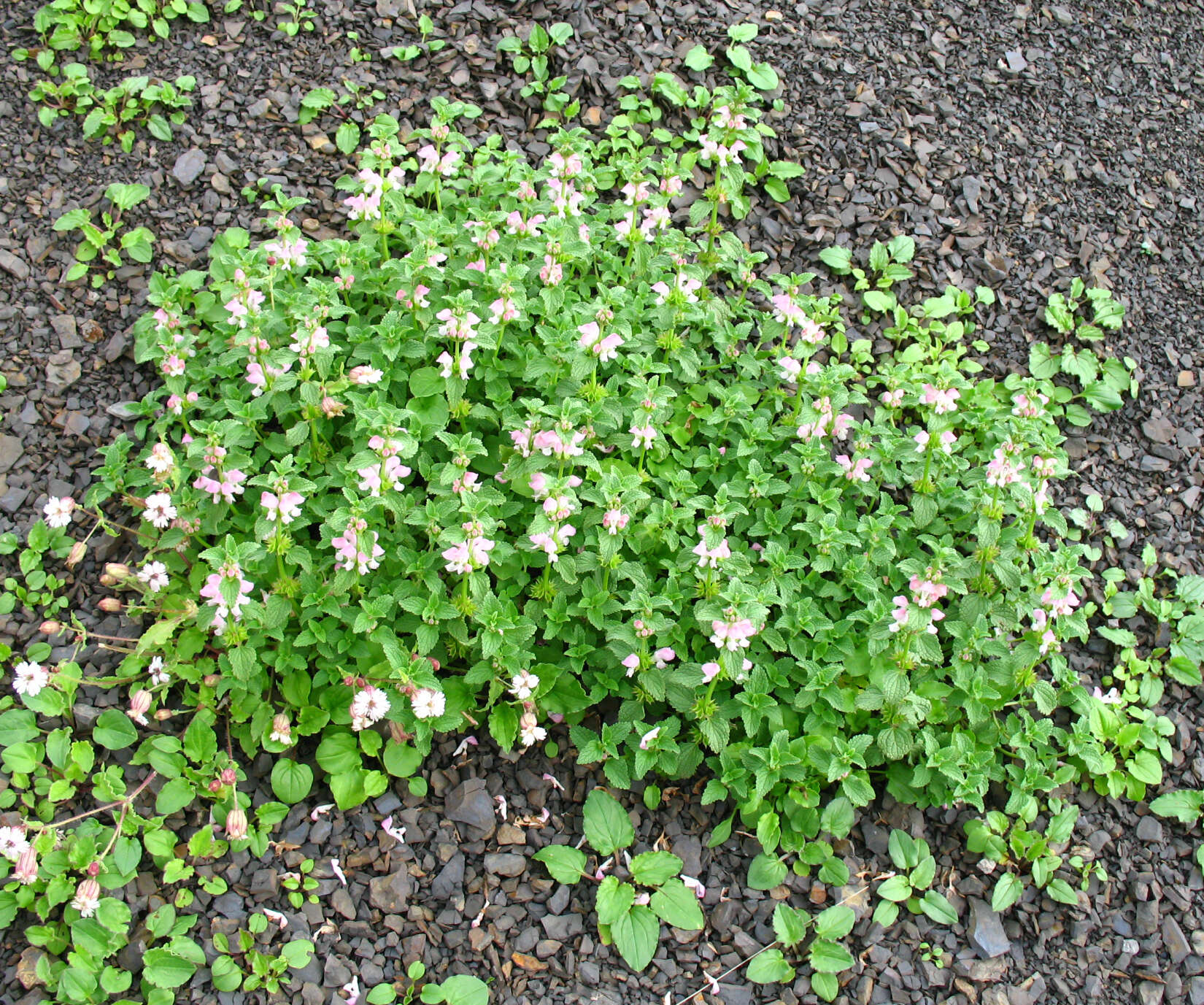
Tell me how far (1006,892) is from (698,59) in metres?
4.07

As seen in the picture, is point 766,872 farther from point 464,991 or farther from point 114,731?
point 114,731

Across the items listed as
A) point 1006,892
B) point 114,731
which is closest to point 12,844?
point 114,731

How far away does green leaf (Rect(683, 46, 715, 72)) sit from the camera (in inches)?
208

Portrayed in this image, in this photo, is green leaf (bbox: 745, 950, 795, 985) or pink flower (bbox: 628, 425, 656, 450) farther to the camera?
pink flower (bbox: 628, 425, 656, 450)

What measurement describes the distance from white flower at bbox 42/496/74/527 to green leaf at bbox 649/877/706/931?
2.46 m

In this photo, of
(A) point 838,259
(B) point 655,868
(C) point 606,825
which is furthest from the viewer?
(A) point 838,259

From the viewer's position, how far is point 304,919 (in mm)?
3287

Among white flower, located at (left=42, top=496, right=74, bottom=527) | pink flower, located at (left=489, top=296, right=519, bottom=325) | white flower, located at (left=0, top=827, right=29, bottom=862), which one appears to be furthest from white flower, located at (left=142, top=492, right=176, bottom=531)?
pink flower, located at (left=489, top=296, right=519, bottom=325)

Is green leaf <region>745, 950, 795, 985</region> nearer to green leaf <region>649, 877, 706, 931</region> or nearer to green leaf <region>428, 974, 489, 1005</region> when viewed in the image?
green leaf <region>649, 877, 706, 931</region>

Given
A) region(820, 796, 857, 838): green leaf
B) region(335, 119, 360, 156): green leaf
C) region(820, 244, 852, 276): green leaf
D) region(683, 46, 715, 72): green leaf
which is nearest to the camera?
region(820, 796, 857, 838): green leaf

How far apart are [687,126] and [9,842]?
13.8 ft

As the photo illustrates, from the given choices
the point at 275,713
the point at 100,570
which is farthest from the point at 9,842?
the point at 100,570

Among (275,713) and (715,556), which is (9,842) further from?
(715,556)

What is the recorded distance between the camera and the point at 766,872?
3.42 meters
